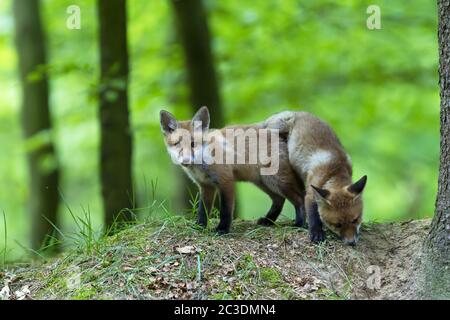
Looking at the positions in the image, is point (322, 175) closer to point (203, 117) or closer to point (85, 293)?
point (203, 117)

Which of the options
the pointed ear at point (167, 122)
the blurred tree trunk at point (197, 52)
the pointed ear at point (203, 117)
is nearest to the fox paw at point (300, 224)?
the pointed ear at point (203, 117)

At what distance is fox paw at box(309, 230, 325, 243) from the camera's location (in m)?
6.05

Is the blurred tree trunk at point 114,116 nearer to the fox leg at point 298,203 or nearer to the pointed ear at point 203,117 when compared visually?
the pointed ear at point 203,117

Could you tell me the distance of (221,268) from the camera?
5445 mm

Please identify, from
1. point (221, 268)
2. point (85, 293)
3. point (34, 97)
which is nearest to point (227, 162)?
point (221, 268)

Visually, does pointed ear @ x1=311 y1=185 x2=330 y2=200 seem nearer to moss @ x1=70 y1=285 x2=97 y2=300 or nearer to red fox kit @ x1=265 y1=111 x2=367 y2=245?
red fox kit @ x1=265 y1=111 x2=367 y2=245

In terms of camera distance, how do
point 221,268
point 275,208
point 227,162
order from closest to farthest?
point 221,268 < point 227,162 < point 275,208

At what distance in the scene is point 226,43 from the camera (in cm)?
1422

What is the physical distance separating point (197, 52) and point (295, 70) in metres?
4.52

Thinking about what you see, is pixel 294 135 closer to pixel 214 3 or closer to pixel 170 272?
pixel 170 272

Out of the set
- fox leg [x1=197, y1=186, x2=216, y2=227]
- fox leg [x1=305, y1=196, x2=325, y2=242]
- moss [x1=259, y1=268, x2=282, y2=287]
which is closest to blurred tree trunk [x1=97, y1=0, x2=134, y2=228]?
fox leg [x1=197, y1=186, x2=216, y2=227]

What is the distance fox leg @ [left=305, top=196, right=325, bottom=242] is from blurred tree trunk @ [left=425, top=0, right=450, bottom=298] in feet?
3.83
